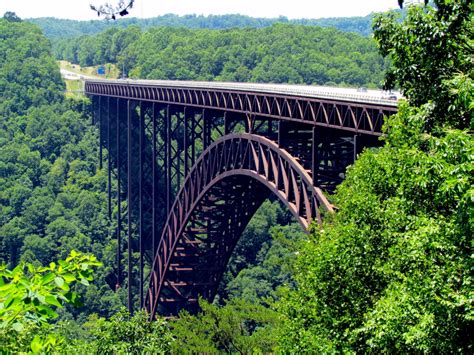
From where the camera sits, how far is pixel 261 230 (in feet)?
275

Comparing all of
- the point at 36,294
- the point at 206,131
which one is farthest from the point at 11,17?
the point at 36,294

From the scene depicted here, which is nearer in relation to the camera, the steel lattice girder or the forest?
the forest

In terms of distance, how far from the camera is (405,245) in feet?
49.4

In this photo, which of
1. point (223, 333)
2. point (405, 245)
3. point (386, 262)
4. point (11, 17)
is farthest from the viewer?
point (11, 17)

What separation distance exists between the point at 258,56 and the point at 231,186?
273 ft

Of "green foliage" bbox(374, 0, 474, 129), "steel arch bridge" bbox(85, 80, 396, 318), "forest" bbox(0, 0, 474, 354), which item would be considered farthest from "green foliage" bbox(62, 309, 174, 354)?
"green foliage" bbox(374, 0, 474, 129)

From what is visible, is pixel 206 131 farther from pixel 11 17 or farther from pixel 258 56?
pixel 11 17

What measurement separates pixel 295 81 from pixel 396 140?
102m

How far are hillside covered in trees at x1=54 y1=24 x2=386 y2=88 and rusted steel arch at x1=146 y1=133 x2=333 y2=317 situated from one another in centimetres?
6441

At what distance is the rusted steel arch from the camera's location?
31.5 metres

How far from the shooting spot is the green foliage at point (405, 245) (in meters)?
12.6

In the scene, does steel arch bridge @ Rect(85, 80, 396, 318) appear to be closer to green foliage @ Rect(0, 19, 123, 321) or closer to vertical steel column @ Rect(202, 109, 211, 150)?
vertical steel column @ Rect(202, 109, 211, 150)

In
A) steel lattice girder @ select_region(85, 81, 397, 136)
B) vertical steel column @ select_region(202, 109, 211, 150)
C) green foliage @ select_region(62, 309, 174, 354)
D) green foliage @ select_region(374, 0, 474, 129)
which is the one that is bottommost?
green foliage @ select_region(62, 309, 174, 354)

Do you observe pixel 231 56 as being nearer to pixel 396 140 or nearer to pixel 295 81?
pixel 295 81
